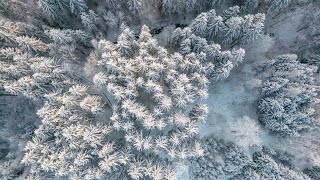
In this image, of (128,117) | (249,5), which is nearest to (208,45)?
(249,5)

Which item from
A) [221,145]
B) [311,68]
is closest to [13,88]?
[221,145]

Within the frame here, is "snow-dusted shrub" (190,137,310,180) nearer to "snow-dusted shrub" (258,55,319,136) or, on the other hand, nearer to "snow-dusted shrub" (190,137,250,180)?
"snow-dusted shrub" (190,137,250,180)

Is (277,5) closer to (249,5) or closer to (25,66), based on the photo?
(249,5)

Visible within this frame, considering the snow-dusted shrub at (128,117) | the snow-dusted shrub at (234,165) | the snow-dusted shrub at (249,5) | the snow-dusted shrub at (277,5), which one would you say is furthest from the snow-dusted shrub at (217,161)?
the snow-dusted shrub at (277,5)

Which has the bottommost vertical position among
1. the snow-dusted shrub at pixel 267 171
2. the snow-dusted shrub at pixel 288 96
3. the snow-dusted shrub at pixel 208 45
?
the snow-dusted shrub at pixel 267 171

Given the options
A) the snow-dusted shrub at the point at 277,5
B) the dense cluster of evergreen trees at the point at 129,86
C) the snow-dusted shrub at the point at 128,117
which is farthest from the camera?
the snow-dusted shrub at the point at 277,5

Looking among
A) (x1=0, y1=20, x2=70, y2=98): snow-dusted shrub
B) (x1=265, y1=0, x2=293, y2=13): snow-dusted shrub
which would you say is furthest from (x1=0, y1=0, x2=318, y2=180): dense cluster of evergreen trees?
(x1=265, y1=0, x2=293, y2=13): snow-dusted shrub

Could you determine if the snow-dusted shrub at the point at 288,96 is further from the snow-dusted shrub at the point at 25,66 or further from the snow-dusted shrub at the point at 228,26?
the snow-dusted shrub at the point at 25,66

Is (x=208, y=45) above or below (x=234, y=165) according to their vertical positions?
above
